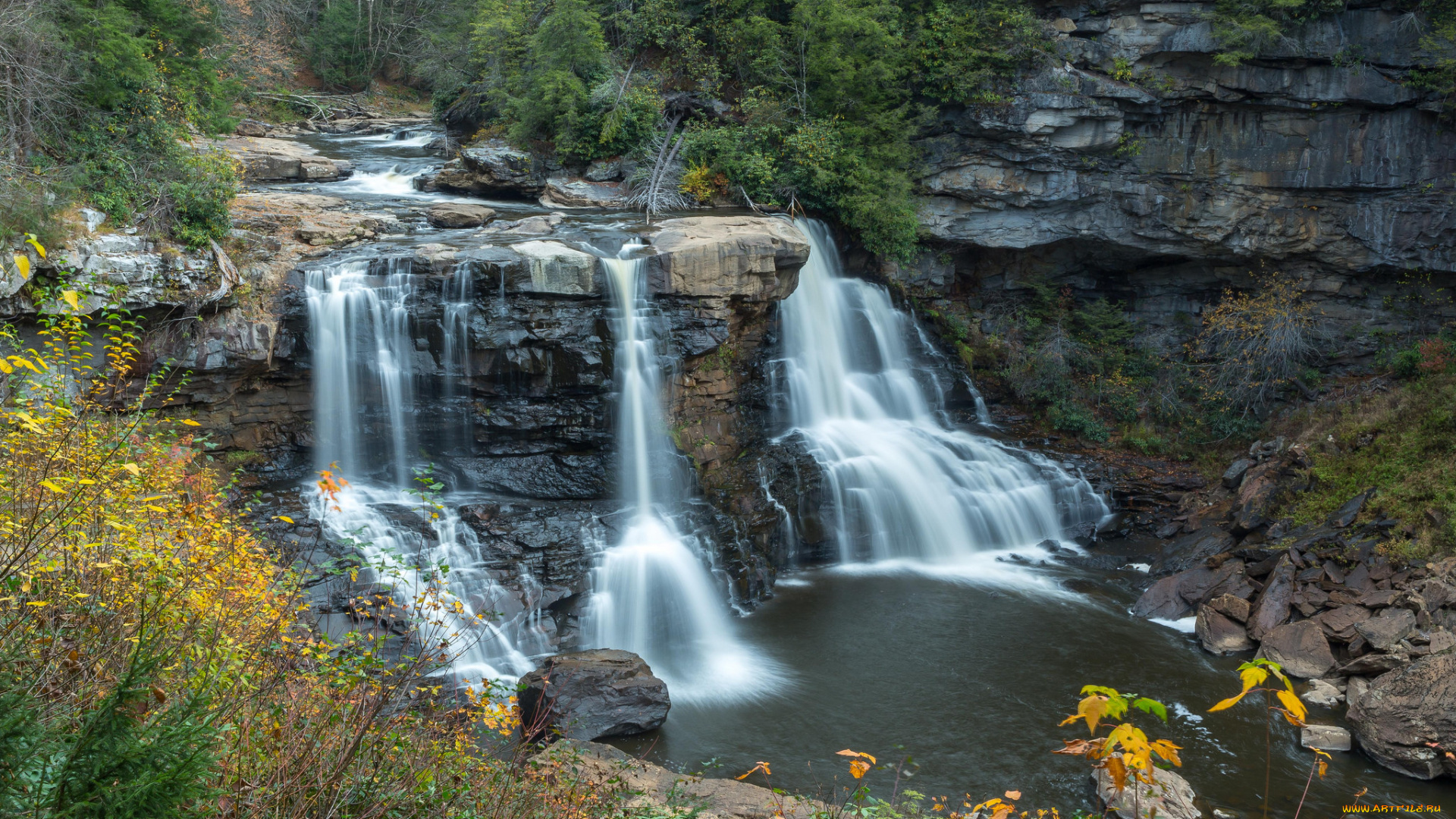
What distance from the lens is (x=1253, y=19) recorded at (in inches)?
577

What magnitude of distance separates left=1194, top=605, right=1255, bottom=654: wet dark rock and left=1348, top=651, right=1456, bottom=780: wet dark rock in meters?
1.83

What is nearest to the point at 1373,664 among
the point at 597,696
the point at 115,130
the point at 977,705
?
the point at 977,705

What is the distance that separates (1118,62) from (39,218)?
16.5 meters

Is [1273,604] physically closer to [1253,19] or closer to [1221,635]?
[1221,635]

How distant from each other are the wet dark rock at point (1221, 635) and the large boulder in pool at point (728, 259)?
24.8ft

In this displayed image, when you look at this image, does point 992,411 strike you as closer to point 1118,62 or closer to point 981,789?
point 1118,62

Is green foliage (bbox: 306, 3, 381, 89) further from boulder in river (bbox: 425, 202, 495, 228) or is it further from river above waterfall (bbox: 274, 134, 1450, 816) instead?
river above waterfall (bbox: 274, 134, 1450, 816)

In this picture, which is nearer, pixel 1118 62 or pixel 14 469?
pixel 14 469

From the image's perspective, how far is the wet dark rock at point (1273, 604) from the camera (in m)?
10.6

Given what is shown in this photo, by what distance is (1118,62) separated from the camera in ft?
51.3

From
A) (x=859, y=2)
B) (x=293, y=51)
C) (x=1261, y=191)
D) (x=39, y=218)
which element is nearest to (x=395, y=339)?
(x=39, y=218)

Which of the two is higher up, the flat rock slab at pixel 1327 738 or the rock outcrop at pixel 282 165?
the rock outcrop at pixel 282 165

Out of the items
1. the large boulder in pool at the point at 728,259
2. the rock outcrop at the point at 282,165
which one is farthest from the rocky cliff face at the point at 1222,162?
the rock outcrop at the point at 282,165

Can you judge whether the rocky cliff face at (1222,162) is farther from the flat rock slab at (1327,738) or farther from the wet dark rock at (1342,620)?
the flat rock slab at (1327,738)
